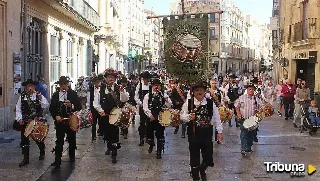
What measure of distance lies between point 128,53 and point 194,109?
5186 centimetres

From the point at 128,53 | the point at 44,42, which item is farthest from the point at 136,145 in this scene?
the point at 128,53

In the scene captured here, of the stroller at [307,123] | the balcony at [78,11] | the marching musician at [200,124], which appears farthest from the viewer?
the balcony at [78,11]

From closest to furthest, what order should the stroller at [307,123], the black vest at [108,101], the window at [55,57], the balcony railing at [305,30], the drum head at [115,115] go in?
1. the drum head at [115,115]
2. the black vest at [108,101]
3. the stroller at [307,123]
4. the balcony railing at [305,30]
5. the window at [55,57]

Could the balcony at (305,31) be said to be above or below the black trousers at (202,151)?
above

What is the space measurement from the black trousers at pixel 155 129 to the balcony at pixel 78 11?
9.74 metres

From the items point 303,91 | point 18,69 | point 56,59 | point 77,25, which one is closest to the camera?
point 18,69

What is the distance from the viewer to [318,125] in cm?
1340

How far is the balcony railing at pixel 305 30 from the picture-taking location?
66.4 feet

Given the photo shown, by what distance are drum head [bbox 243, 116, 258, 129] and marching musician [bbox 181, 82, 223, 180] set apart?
259 cm

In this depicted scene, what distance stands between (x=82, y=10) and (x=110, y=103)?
16683 millimetres

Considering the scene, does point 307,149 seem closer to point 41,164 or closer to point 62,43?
point 41,164

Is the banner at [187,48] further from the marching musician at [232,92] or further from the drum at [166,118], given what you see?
the marching musician at [232,92]

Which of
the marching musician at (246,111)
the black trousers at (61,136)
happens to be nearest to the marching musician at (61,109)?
the black trousers at (61,136)

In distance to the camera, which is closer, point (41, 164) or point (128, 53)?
point (41, 164)
